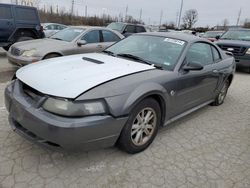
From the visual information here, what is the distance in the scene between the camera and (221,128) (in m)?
3.93

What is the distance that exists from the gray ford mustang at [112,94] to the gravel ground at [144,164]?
275mm

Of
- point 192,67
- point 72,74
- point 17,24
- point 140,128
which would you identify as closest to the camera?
point 72,74

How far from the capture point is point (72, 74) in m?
2.65

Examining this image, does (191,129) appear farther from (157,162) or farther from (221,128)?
(157,162)

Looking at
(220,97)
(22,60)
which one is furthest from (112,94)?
(22,60)

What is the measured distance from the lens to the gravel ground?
2441 mm

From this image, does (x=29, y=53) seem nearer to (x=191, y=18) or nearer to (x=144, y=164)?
(x=144, y=164)

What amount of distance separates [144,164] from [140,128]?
0.44 m

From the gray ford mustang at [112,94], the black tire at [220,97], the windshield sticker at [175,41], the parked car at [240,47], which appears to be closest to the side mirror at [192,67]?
the gray ford mustang at [112,94]

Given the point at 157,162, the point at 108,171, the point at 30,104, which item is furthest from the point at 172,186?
the point at 30,104

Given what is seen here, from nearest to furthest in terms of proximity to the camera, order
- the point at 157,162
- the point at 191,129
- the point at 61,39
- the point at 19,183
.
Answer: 1. the point at 19,183
2. the point at 157,162
3. the point at 191,129
4. the point at 61,39

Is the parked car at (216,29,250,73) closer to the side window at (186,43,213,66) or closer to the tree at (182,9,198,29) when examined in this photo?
the side window at (186,43,213,66)

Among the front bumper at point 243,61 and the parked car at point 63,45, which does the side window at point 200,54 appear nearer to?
the parked car at point 63,45

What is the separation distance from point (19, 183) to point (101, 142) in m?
0.90
